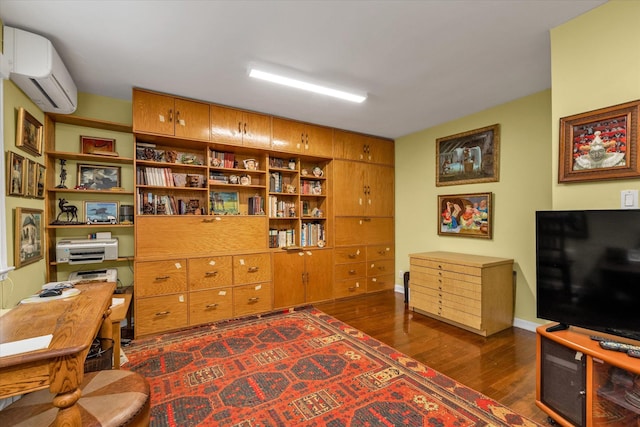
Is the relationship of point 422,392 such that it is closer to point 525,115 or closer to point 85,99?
point 525,115

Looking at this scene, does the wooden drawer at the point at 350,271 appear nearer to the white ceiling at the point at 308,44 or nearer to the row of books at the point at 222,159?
the row of books at the point at 222,159

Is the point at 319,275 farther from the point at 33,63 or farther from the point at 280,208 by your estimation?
the point at 33,63

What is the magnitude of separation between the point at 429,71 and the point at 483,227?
6.95 feet

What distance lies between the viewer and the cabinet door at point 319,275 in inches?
164

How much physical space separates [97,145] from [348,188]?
332 cm

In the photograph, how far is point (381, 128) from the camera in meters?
4.49

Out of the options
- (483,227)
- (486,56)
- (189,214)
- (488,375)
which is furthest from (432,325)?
(189,214)

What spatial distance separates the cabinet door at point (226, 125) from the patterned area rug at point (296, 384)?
2284 millimetres

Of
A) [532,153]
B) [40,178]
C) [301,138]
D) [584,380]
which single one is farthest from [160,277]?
[532,153]

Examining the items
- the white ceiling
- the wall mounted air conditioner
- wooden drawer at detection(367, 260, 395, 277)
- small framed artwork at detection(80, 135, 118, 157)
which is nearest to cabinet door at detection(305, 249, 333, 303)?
wooden drawer at detection(367, 260, 395, 277)

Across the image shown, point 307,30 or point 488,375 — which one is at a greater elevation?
point 307,30

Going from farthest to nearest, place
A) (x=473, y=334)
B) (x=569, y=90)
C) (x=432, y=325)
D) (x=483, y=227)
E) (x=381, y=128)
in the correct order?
(x=381, y=128) < (x=483, y=227) < (x=432, y=325) < (x=473, y=334) < (x=569, y=90)

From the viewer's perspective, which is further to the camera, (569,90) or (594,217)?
(569,90)

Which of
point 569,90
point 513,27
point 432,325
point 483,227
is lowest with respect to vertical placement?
point 432,325
